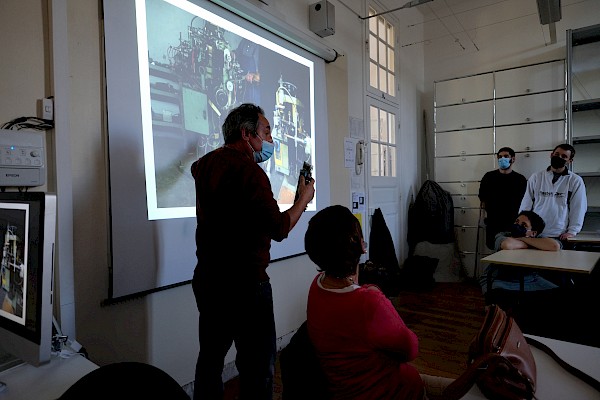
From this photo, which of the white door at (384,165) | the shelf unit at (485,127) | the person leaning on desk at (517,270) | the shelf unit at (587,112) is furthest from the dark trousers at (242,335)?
the shelf unit at (587,112)

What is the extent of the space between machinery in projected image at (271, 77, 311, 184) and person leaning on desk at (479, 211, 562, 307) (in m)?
1.54

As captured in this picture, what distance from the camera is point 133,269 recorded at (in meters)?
1.63

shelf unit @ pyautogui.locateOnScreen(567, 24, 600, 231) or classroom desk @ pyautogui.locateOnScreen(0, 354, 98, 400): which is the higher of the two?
shelf unit @ pyautogui.locateOnScreen(567, 24, 600, 231)

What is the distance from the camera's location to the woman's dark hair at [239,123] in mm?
1517

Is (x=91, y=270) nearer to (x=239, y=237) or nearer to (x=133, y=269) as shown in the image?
(x=133, y=269)

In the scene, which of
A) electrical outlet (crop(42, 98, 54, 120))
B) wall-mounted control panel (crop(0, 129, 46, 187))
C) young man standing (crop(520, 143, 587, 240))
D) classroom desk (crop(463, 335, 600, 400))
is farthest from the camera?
young man standing (crop(520, 143, 587, 240))

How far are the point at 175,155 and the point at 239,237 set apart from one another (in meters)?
0.70

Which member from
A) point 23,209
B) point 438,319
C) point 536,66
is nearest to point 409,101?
point 536,66

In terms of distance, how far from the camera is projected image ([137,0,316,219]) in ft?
5.61

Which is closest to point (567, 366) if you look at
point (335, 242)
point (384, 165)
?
point (335, 242)

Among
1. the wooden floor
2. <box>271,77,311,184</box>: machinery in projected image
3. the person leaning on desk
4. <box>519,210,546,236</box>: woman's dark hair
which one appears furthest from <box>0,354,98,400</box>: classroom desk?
<box>519,210,546,236</box>: woman's dark hair

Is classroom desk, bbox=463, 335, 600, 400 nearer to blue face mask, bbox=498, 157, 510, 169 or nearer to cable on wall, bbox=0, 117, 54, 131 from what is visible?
cable on wall, bbox=0, 117, 54, 131

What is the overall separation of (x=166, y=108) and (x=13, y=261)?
113 centimetres

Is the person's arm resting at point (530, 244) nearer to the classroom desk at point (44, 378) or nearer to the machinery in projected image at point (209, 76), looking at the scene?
the machinery in projected image at point (209, 76)
